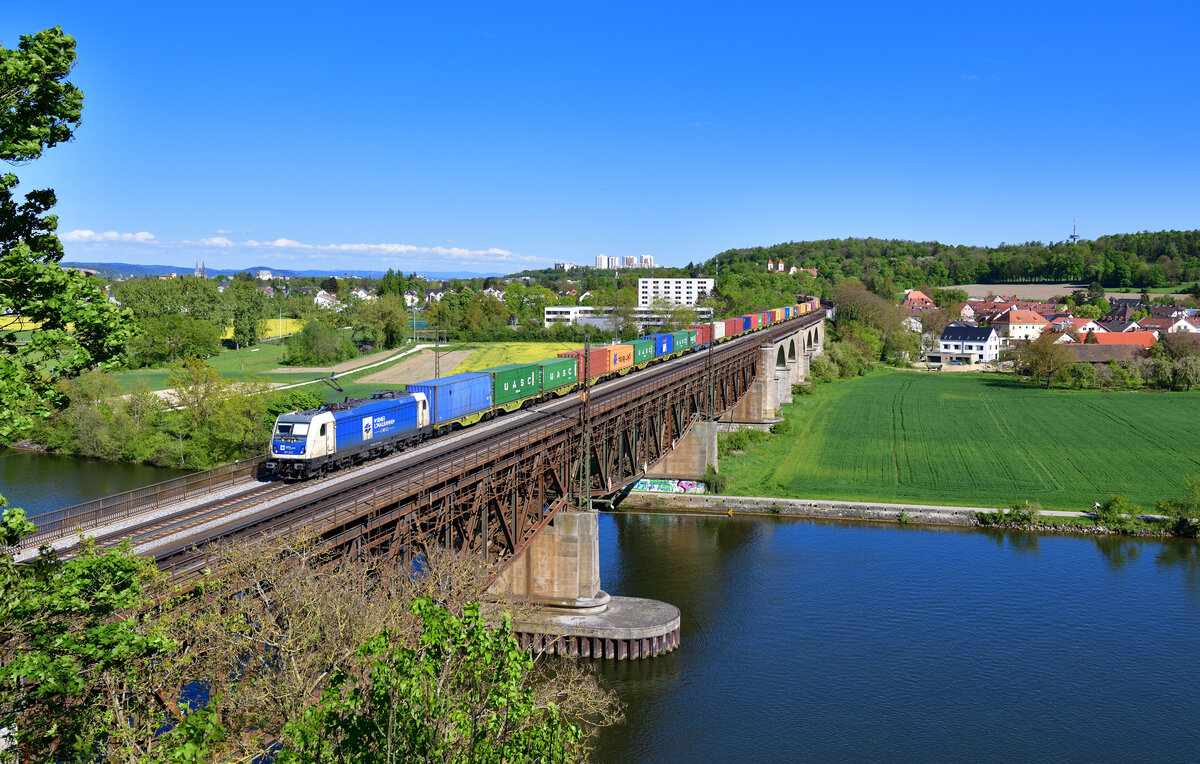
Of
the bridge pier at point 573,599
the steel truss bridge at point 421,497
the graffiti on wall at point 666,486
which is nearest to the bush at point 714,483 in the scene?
the graffiti on wall at point 666,486

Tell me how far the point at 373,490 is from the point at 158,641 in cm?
1564

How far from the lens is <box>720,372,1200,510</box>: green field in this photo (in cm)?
6244

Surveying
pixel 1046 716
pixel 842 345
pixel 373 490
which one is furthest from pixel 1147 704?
pixel 842 345

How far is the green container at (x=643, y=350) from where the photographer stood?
76438mm

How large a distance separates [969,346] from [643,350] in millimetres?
88020

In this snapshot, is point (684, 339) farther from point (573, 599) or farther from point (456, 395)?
point (573, 599)

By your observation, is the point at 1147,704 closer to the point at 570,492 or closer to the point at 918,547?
the point at 918,547

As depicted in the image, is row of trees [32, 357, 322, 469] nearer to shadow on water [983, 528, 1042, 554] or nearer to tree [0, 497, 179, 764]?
shadow on water [983, 528, 1042, 554]

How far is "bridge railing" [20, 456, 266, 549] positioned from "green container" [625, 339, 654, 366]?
4450cm

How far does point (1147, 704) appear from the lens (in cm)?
3167

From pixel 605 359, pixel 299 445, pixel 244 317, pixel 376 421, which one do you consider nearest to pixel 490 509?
pixel 299 445

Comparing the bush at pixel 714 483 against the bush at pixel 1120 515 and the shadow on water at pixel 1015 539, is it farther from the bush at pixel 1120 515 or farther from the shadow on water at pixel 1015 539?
the bush at pixel 1120 515

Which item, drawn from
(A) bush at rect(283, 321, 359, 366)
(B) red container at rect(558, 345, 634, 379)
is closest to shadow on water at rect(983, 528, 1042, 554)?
(B) red container at rect(558, 345, 634, 379)

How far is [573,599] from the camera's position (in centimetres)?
3906
